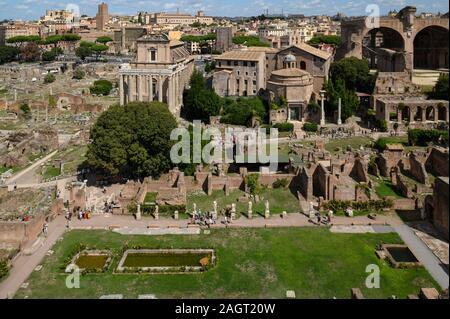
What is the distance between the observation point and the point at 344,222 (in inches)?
1054

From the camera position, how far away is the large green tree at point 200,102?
49.6m

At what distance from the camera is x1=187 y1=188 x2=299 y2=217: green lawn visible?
29125mm

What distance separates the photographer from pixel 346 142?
140 feet

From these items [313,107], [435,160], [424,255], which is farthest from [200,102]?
[424,255]

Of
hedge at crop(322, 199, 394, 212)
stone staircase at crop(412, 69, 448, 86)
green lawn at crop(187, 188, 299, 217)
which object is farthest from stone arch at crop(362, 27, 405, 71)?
hedge at crop(322, 199, 394, 212)

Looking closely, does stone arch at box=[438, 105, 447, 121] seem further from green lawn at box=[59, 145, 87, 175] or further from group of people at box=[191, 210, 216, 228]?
green lawn at box=[59, 145, 87, 175]

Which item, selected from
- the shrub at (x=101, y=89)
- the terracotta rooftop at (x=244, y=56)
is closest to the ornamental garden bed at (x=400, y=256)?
the terracotta rooftop at (x=244, y=56)

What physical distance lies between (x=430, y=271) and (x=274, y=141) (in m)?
23.2

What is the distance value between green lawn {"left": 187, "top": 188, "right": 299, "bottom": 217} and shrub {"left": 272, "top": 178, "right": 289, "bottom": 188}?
38 cm

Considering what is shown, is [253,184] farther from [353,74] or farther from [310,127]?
[353,74]

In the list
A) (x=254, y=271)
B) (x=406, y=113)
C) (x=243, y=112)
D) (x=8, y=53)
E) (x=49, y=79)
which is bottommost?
(x=254, y=271)

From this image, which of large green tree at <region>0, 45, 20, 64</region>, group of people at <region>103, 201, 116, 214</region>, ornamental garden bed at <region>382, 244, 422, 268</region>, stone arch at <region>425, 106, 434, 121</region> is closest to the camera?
ornamental garden bed at <region>382, 244, 422, 268</region>

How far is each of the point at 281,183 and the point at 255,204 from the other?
339 cm

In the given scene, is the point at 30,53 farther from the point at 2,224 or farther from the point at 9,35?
the point at 2,224
